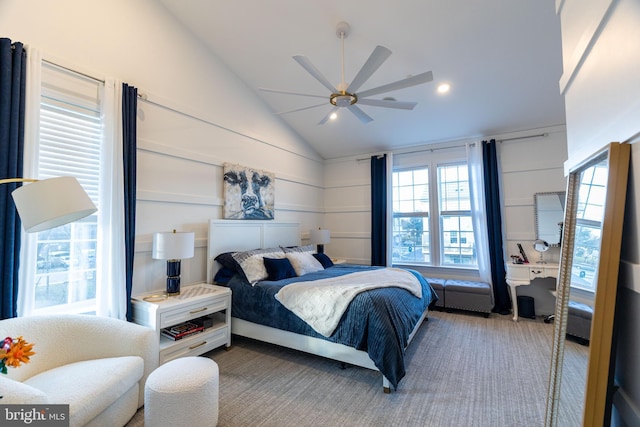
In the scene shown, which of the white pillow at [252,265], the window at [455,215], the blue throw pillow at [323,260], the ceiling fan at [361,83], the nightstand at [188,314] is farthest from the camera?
the window at [455,215]

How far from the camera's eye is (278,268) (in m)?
3.38

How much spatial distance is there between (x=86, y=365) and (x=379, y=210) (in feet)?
14.5

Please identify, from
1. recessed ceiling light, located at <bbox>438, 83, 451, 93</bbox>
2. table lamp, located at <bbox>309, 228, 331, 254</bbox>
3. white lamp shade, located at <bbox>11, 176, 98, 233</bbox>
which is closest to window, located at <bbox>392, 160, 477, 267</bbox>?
table lamp, located at <bbox>309, 228, 331, 254</bbox>

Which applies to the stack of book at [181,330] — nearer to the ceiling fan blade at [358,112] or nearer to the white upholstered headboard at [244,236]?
the white upholstered headboard at [244,236]

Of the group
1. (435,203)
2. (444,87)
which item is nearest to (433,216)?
(435,203)

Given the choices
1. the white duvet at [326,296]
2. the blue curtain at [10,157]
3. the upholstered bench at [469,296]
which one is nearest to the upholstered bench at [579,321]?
the white duvet at [326,296]

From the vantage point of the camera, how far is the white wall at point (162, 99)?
2.35 meters

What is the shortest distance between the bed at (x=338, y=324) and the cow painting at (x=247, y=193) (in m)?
0.18

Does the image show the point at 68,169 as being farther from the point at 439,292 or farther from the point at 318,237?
the point at 439,292

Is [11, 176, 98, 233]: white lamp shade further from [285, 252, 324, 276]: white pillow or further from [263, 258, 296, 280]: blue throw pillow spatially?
[285, 252, 324, 276]: white pillow

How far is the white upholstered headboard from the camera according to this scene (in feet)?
11.5

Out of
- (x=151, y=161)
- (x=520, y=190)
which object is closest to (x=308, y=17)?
(x=151, y=161)

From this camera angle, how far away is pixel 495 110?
3947mm

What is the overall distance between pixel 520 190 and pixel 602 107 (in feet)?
12.0
